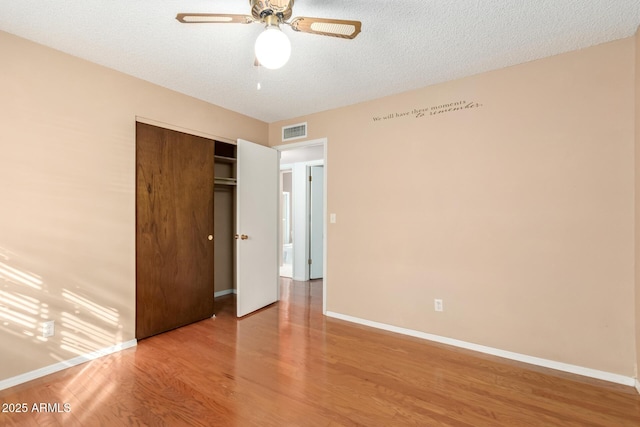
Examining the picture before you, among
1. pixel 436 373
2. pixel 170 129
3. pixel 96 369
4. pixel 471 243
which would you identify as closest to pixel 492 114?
pixel 471 243

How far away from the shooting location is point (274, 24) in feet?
5.31

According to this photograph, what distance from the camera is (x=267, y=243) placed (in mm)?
3832

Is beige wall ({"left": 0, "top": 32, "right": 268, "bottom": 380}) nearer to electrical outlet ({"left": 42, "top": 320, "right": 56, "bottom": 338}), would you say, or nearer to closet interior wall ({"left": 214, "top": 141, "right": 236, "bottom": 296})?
electrical outlet ({"left": 42, "top": 320, "right": 56, "bottom": 338})

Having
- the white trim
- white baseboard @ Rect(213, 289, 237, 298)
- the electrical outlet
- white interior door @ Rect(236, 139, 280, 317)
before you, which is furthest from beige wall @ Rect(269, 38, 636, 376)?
the electrical outlet

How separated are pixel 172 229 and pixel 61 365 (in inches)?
53.5

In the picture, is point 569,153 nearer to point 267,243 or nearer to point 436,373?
point 436,373

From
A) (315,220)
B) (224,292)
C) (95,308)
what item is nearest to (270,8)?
(95,308)

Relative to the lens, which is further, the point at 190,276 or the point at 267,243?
the point at 267,243

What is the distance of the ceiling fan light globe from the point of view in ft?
4.92

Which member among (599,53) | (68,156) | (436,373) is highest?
(599,53)

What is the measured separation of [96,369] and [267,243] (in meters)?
2.07

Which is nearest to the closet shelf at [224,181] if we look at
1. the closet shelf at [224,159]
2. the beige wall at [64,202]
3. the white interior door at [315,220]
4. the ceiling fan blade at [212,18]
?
the closet shelf at [224,159]

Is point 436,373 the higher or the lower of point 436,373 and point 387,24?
the lower

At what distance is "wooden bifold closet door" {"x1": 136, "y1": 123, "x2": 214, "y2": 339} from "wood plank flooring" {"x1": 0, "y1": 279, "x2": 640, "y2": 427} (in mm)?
356
